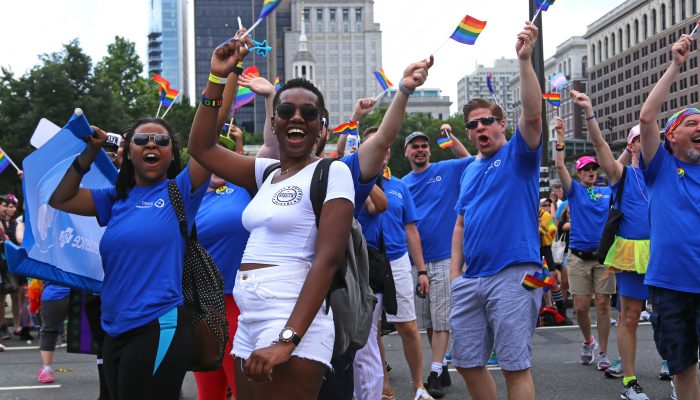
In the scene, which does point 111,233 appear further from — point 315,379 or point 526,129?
point 526,129

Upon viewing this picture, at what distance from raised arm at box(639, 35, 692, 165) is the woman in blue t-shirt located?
2574 millimetres

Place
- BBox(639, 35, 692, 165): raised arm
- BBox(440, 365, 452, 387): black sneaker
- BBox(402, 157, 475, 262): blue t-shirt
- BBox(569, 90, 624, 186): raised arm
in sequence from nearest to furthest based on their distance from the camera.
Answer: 1. BBox(639, 35, 692, 165): raised arm
2. BBox(569, 90, 624, 186): raised arm
3. BBox(440, 365, 452, 387): black sneaker
4. BBox(402, 157, 475, 262): blue t-shirt

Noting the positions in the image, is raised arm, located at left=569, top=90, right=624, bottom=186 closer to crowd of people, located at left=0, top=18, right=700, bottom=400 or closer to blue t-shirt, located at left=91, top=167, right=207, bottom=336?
crowd of people, located at left=0, top=18, right=700, bottom=400

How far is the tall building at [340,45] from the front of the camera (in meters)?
166

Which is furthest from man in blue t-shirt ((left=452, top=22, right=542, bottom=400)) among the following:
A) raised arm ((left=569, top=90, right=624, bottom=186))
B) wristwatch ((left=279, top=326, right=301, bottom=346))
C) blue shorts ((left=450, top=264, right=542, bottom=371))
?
wristwatch ((left=279, top=326, right=301, bottom=346))

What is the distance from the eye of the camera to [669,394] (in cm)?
655

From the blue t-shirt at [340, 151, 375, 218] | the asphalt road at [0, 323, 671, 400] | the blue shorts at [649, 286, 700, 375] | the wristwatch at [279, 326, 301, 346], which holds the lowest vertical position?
the asphalt road at [0, 323, 671, 400]

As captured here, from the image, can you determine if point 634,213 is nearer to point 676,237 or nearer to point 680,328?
point 676,237

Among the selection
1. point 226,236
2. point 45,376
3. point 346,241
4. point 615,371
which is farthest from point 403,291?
point 346,241

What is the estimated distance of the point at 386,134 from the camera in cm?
319

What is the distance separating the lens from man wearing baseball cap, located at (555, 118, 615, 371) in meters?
7.80

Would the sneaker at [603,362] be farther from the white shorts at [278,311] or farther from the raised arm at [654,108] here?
the white shorts at [278,311]

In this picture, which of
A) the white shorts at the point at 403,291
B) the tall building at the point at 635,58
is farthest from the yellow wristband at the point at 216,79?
the tall building at the point at 635,58

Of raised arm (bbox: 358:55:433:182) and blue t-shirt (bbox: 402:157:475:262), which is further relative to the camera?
blue t-shirt (bbox: 402:157:475:262)
